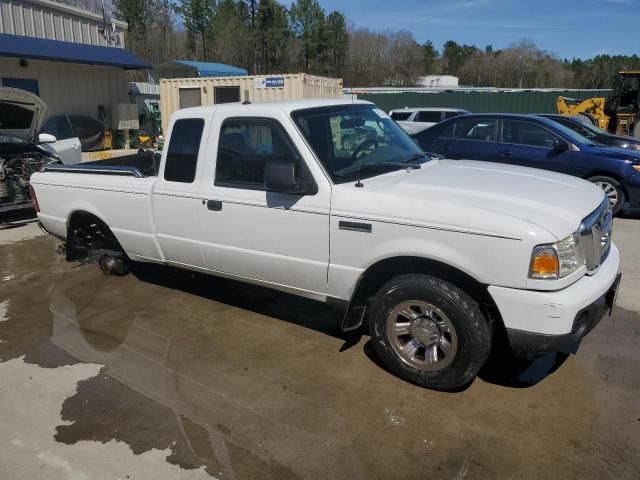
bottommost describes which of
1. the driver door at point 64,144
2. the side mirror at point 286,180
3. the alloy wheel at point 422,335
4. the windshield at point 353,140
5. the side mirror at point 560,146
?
the alloy wheel at point 422,335

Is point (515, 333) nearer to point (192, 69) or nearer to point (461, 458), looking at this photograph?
point (461, 458)

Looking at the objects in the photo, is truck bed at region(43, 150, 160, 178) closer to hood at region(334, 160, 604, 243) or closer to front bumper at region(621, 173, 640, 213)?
hood at region(334, 160, 604, 243)

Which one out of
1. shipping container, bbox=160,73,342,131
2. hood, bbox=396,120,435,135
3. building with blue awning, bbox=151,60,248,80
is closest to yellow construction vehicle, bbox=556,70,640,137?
hood, bbox=396,120,435,135

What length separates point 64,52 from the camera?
→ 55.3 feet

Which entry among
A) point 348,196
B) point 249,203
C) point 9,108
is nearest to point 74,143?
point 9,108

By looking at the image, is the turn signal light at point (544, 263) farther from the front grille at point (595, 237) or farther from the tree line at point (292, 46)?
the tree line at point (292, 46)

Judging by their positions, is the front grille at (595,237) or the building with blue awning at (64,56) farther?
the building with blue awning at (64,56)

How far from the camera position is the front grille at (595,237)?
324 centimetres

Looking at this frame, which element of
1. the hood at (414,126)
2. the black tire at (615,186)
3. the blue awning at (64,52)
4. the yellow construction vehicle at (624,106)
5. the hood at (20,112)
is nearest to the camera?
the hood at (20,112)

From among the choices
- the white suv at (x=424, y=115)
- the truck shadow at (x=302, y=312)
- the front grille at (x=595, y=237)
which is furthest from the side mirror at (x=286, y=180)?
the white suv at (x=424, y=115)

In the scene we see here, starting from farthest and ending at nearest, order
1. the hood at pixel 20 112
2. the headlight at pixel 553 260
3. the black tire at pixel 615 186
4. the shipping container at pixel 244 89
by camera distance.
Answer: the shipping container at pixel 244 89 → the black tire at pixel 615 186 → the hood at pixel 20 112 → the headlight at pixel 553 260

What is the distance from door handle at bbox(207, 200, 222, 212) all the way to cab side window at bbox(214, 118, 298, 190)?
0.15m

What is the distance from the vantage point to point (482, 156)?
910cm

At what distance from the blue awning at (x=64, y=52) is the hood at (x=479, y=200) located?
50.3 feet
